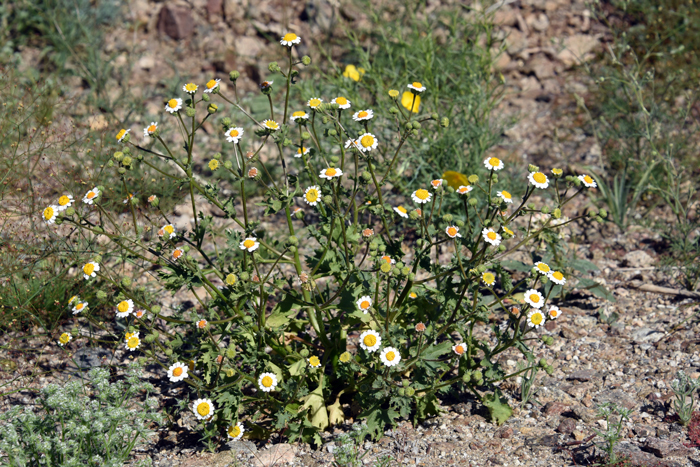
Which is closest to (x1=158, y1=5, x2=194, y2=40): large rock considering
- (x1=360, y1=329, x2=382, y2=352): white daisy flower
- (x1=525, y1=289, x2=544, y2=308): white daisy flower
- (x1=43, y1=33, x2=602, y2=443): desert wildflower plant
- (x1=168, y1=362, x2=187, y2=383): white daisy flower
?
(x1=43, y1=33, x2=602, y2=443): desert wildflower plant

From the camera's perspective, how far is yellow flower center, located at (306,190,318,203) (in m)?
2.32

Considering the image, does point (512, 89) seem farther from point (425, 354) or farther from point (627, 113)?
point (425, 354)

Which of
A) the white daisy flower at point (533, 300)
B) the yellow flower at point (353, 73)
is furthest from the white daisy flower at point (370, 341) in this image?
the yellow flower at point (353, 73)

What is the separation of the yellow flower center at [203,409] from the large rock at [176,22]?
4.34 m

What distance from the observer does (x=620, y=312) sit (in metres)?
3.38

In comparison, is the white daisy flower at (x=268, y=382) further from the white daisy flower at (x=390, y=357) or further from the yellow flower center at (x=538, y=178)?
the yellow flower center at (x=538, y=178)

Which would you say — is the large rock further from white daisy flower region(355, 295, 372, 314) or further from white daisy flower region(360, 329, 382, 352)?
white daisy flower region(360, 329, 382, 352)

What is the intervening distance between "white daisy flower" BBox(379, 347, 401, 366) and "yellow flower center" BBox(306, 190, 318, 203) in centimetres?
65

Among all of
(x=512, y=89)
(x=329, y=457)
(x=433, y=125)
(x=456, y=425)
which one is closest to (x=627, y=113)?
(x=512, y=89)

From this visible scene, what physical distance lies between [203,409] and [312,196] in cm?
96

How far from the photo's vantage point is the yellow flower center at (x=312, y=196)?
2.32 metres

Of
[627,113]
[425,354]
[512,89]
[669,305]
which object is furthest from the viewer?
[512,89]

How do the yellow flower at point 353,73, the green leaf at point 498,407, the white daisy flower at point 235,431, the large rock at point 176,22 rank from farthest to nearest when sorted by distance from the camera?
1. the large rock at point 176,22
2. the yellow flower at point 353,73
3. the green leaf at point 498,407
4. the white daisy flower at point 235,431

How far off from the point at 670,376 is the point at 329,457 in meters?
1.66
